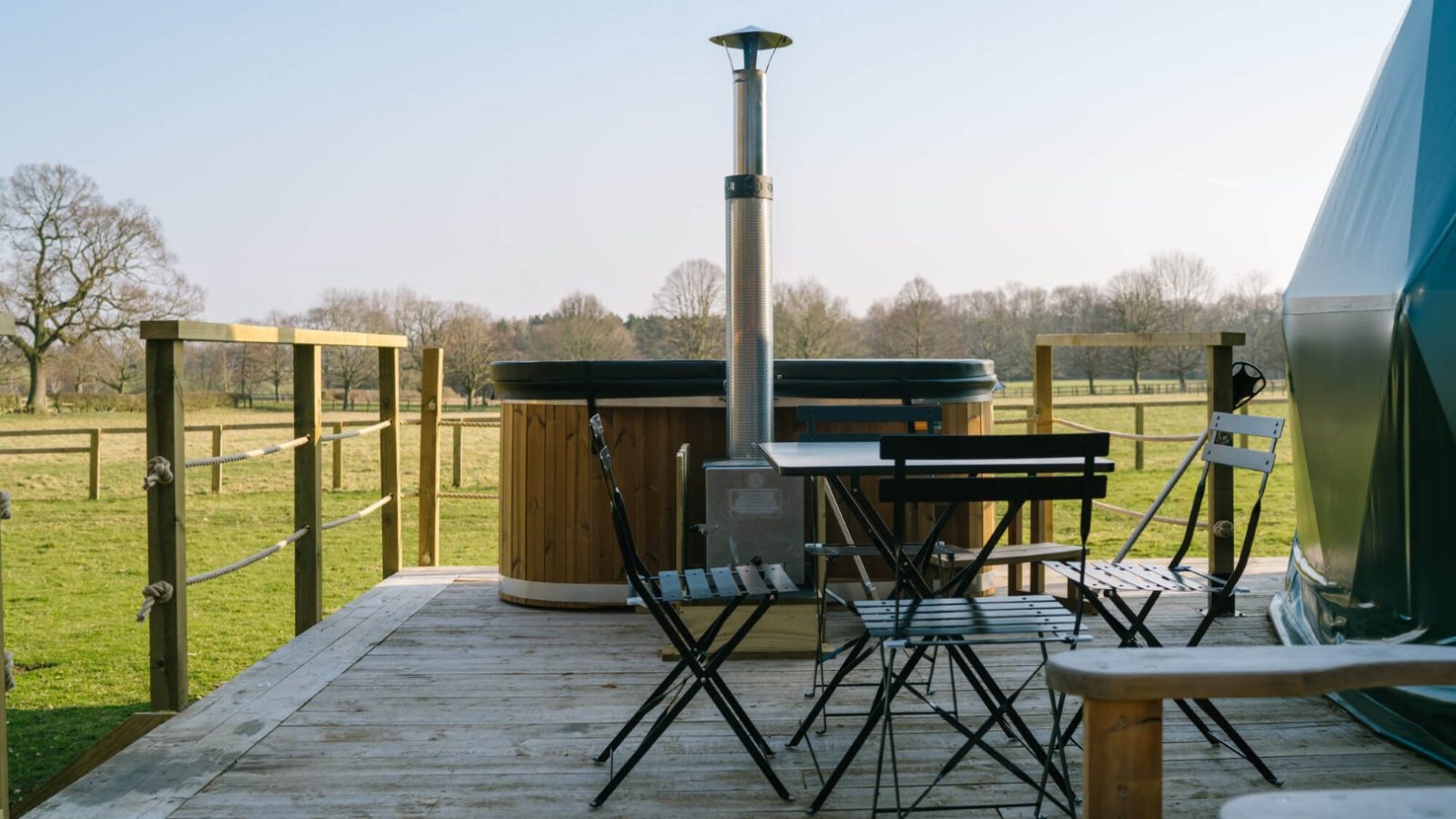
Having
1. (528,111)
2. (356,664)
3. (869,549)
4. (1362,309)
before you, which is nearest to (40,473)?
(528,111)

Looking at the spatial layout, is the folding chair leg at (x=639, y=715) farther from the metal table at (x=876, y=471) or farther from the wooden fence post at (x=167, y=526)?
the wooden fence post at (x=167, y=526)

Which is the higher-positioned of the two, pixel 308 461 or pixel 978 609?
pixel 308 461

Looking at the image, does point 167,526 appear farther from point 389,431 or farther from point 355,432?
point 389,431

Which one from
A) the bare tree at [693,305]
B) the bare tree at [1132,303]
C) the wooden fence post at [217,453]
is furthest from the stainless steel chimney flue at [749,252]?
the bare tree at [1132,303]

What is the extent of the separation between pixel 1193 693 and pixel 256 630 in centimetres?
946

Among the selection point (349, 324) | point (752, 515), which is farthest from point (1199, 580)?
point (349, 324)

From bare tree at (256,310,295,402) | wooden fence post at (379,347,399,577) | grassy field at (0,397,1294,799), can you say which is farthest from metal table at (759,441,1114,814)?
bare tree at (256,310,295,402)

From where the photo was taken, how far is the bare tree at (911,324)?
20422 mm

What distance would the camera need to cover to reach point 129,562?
512 inches

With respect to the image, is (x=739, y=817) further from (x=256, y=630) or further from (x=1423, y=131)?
(x=256, y=630)

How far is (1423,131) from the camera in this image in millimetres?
3826

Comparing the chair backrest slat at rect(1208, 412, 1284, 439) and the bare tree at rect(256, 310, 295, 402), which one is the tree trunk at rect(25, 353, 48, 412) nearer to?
the bare tree at rect(256, 310, 295, 402)

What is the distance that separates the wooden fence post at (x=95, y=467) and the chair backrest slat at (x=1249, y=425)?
1443 centimetres

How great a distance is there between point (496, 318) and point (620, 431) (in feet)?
49.6
